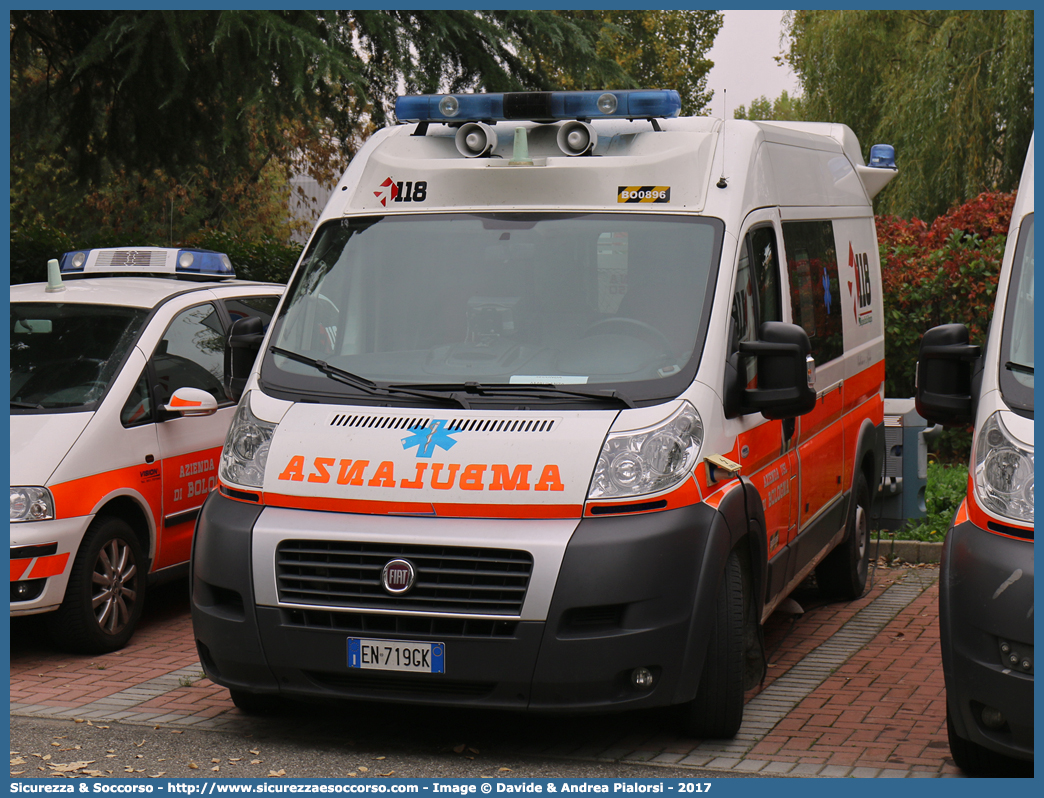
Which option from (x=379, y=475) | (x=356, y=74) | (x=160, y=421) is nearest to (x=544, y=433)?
(x=379, y=475)

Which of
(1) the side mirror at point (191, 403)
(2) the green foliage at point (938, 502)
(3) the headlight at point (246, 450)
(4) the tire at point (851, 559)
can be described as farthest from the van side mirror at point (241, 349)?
(2) the green foliage at point (938, 502)

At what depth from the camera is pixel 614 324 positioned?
5391mm

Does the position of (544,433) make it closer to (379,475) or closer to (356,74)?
(379,475)

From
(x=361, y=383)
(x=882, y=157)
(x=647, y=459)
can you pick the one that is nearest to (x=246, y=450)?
(x=361, y=383)

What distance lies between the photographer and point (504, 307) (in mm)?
5527

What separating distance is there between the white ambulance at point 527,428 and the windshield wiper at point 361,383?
0.01 meters

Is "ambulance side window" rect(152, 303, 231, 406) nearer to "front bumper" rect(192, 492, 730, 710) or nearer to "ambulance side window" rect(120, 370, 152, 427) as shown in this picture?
"ambulance side window" rect(120, 370, 152, 427)

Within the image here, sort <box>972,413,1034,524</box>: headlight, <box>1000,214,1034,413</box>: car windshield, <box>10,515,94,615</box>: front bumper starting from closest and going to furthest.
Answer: <box>972,413,1034,524</box>: headlight < <box>1000,214,1034,413</box>: car windshield < <box>10,515,94,615</box>: front bumper

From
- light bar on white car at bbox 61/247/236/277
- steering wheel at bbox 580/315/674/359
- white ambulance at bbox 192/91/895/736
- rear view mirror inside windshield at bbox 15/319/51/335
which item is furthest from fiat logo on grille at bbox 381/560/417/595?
light bar on white car at bbox 61/247/236/277

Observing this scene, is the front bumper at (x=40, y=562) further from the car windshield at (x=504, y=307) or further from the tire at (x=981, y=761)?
the tire at (x=981, y=761)

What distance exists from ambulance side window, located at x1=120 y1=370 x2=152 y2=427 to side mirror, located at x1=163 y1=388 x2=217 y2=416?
0.14m

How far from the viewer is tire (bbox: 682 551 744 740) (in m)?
5.11

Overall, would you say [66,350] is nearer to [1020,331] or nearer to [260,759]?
[260,759]

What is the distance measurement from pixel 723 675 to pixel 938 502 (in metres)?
5.65
